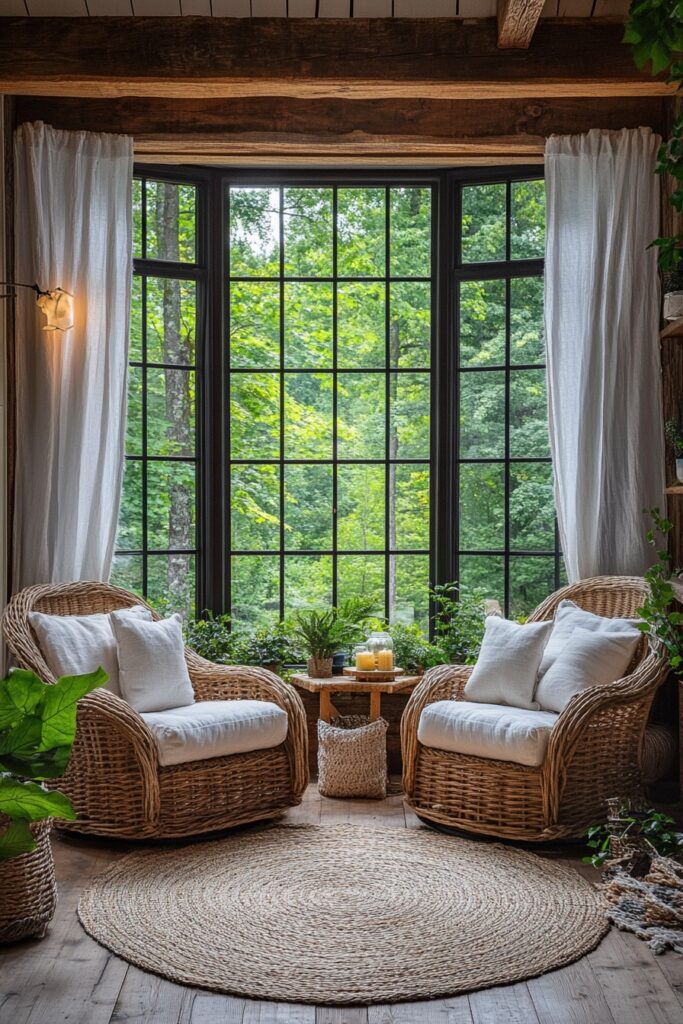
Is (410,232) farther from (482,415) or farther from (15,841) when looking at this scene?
(15,841)

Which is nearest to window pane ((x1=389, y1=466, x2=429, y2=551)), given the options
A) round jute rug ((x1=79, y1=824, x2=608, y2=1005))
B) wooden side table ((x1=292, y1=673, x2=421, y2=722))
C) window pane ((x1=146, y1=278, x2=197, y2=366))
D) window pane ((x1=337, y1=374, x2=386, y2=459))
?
window pane ((x1=337, y1=374, x2=386, y2=459))

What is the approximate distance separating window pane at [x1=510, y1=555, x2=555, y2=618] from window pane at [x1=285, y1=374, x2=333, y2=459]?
106cm

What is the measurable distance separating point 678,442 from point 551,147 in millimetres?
1435

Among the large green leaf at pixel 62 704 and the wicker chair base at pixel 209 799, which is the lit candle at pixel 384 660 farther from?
the large green leaf at pixel 62 704

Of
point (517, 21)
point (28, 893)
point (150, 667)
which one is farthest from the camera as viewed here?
point (150, 667)

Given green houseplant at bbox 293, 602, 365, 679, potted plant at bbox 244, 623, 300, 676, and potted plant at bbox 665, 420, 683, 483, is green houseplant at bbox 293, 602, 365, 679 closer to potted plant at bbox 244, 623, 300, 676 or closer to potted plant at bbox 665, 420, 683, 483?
potted plant at bbox 244, 623, 300, 676

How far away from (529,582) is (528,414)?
0.79 m

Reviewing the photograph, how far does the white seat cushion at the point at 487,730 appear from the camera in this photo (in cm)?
376

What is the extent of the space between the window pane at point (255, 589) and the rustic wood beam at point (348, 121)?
1.90 metres

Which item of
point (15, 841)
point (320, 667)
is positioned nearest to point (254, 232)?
point (320, 667)

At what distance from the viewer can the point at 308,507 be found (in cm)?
523

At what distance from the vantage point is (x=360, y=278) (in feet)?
17.1

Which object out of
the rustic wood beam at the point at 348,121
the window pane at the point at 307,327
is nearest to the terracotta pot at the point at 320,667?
the window pane at the point at 307,327

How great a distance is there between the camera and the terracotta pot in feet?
15.6
